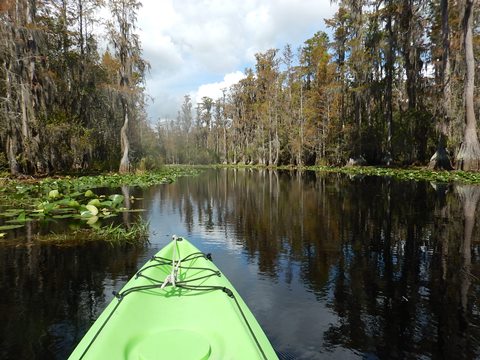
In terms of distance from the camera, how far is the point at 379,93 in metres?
30.0

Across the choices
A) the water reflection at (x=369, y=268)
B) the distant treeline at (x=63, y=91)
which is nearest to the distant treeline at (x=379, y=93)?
the water reflection at (x=369, y=268)

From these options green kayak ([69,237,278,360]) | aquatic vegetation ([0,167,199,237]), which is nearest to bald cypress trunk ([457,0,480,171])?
aquatic vegetation ([0,167,199,237])

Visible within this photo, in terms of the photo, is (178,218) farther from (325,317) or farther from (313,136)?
(313,136)

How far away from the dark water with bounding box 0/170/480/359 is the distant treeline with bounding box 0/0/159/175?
48.2ft

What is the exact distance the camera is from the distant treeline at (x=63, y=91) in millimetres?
20109

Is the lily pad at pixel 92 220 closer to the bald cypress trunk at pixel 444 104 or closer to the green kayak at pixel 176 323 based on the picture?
the green kayak at pixel 176 323

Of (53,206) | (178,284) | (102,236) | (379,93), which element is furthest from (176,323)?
(379,93)

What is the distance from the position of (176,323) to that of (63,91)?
25490 millimetres

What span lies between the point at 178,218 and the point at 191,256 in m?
6.63

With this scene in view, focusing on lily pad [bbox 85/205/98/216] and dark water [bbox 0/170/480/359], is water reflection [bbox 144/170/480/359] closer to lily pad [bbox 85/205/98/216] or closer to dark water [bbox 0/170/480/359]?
dark water [bbox 0/170/480/359]

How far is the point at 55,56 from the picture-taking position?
24.2 metres

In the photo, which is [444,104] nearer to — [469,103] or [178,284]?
[469,103]

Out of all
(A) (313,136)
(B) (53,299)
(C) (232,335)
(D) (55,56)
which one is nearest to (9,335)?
(B) (53,299)

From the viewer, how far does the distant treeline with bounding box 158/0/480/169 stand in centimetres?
2225
